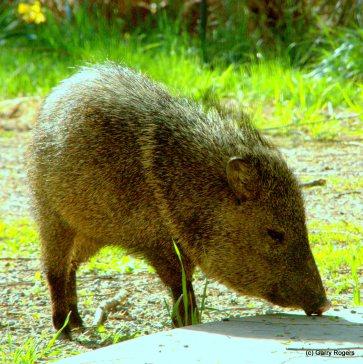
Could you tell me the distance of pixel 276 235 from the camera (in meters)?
3.79

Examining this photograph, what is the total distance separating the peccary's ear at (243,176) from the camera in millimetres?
3814

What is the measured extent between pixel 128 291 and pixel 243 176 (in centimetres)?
104

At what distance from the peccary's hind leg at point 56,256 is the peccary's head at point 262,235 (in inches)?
27.9

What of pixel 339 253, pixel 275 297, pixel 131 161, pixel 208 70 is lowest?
pixel 275 297

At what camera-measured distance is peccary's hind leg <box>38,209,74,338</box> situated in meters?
4.22

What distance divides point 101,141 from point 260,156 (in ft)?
2.28

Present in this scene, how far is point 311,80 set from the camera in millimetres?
8344

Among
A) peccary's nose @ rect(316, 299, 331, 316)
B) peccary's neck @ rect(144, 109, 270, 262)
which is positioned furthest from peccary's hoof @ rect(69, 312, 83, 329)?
peccary's nose @ rect(316, 299, 331, 316)

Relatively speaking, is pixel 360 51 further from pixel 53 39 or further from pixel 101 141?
pixel 101 141

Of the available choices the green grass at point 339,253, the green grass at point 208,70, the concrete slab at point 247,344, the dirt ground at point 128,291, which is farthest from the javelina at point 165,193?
the green grass at point 208,70

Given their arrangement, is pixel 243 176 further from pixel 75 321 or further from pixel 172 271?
pixel 75 321

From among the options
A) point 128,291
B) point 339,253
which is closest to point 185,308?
point 128,291

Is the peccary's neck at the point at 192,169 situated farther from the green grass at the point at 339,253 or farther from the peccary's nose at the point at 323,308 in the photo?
the green grass at the point at 339,253

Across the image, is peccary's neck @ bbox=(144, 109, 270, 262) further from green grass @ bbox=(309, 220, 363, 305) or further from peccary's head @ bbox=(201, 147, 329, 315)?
green grass @ bbox=(309, 220, 363, 305)
